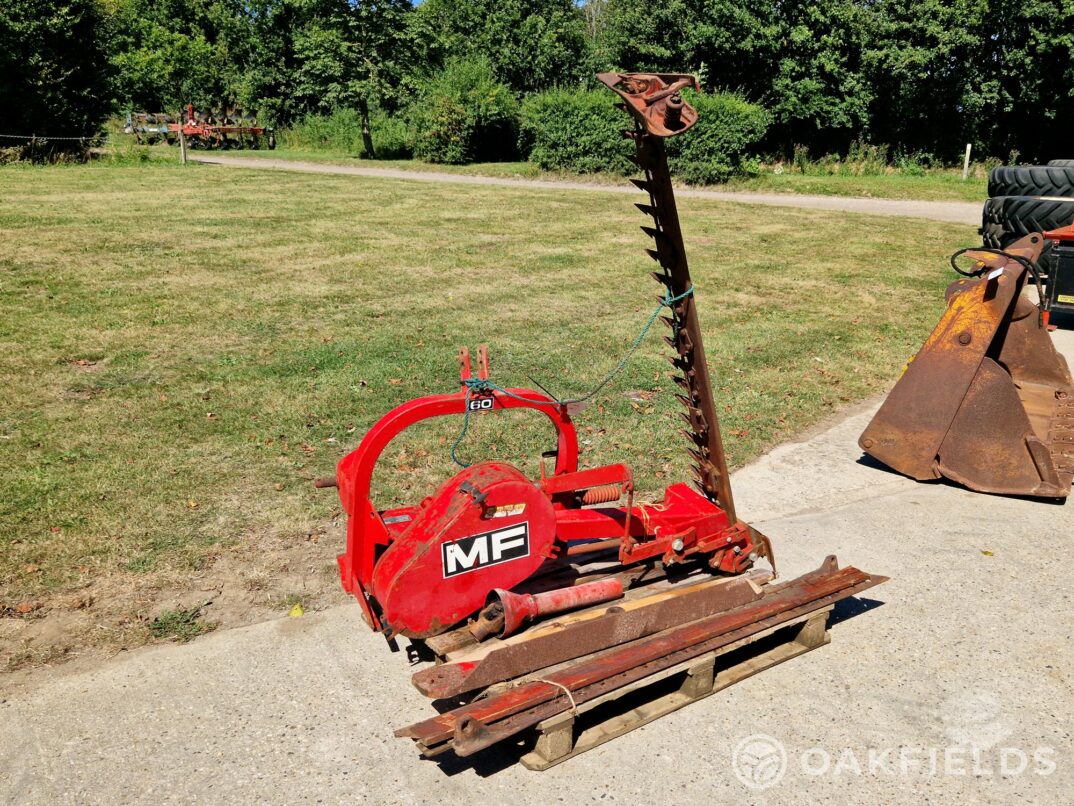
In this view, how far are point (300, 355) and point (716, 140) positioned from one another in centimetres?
1755

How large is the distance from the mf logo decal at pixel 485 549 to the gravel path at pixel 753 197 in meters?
18.4

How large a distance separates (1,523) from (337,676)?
286 centimetres

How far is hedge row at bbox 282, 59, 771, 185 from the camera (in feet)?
78.8

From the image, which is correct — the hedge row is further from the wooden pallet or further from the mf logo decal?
the mf logo decal

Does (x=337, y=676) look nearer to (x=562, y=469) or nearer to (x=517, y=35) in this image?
(x=562, y=469)

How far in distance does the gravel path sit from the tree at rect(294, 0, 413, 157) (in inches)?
187

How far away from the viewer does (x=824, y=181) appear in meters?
26.0

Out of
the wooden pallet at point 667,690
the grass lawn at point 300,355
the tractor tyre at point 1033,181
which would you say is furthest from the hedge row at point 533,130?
the wooden pallet at point 667,690

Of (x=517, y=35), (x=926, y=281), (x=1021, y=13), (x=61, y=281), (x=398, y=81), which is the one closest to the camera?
(x=61, y=281)

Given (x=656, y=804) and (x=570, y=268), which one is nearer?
(x=656, y=804)

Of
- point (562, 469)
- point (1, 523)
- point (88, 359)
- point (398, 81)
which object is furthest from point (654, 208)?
point (398, 81)

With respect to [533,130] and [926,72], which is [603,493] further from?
[926,72]

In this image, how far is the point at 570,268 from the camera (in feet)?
46.5

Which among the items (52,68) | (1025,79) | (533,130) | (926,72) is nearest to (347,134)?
(533,130)
